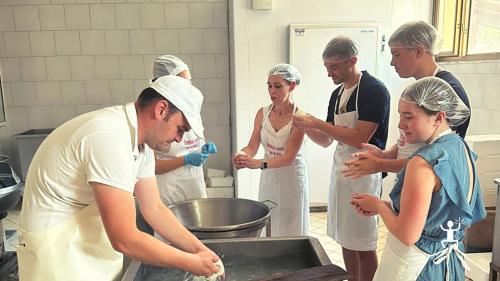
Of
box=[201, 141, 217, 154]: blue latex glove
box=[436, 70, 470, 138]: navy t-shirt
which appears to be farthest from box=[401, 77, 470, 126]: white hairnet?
box=[201, 141, 217, 154]: blue latex glove

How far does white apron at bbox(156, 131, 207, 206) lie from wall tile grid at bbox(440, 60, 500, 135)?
209 centimetres

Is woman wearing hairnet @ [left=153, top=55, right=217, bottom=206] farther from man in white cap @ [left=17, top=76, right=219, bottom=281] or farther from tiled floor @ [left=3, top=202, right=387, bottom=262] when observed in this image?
tiled floor @ [left=3, top=202, right=387, bottom=262]

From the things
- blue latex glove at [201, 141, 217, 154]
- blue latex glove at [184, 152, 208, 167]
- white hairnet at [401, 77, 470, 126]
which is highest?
white hairnet at [401, 77, 470, 126]

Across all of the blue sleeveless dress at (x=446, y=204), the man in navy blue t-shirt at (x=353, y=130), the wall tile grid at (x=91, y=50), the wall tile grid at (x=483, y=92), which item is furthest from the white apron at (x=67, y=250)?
the wall tile grid at (x=91, y=50)

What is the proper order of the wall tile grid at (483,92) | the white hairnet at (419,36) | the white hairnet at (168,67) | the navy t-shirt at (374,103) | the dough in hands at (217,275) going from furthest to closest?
the wall tile grid at (483,92), the white hairnet at (168,67), the navy t-shirt at (374,103), the white hairnet at (419,36), the dough in hands at (217,275)

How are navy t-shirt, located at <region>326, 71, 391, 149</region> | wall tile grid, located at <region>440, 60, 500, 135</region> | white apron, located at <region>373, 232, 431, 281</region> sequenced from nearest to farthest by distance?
1. white apron, located at <region>373, 232, 431, 281</region>
2. navy t-shirt, located at <region>326, 71, 391, 149</region>
3. wall tile grid, located at <region>440, 60, 500, 135</region>

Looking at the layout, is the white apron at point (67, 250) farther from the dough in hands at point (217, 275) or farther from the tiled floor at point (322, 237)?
the tiled floor at point (322, 237)

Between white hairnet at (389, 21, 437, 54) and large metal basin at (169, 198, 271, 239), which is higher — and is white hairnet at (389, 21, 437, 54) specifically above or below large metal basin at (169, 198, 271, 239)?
above

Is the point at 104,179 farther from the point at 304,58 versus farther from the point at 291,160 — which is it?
the point at 304,58

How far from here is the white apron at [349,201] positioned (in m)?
1.97

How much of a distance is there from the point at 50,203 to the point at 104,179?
0.22m

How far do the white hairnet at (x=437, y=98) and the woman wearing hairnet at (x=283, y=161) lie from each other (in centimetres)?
83

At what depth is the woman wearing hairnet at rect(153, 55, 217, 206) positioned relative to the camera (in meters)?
2.02

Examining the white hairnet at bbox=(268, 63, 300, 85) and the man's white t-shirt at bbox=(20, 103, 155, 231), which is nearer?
the man's white t-shirt at bbox=(20, 103, 155, 231)
